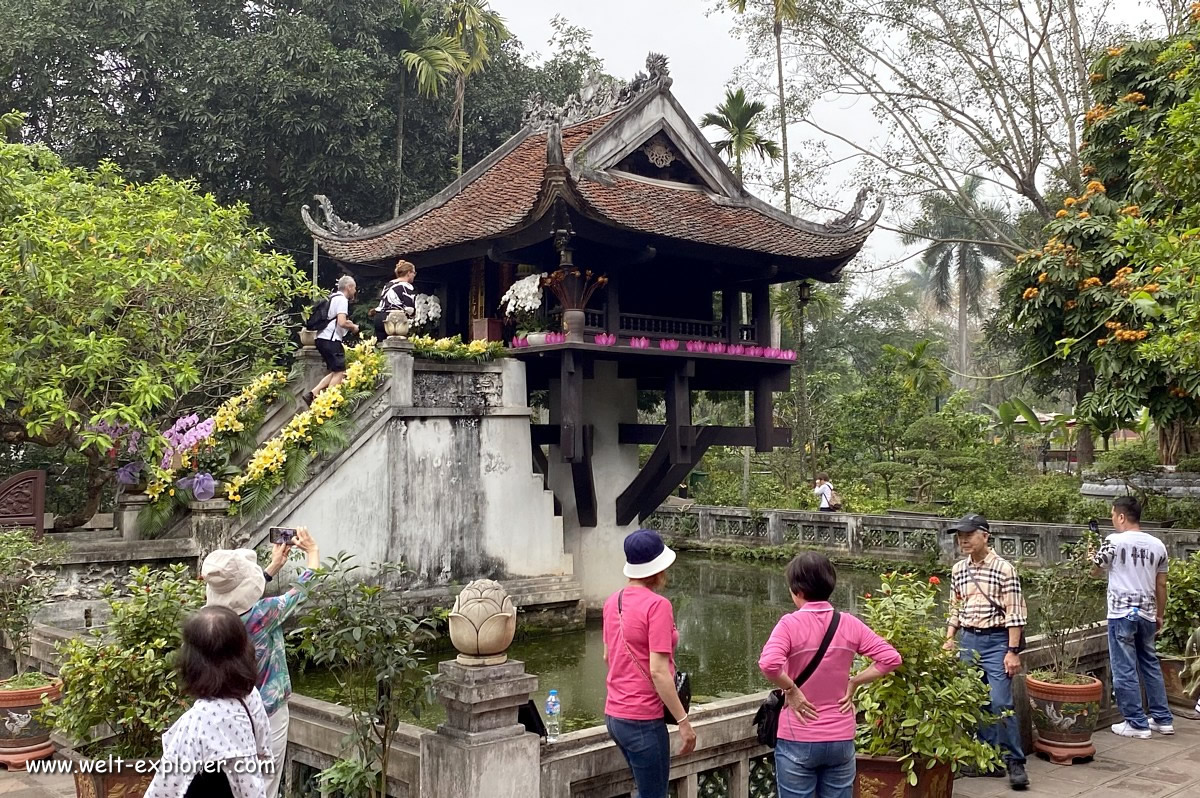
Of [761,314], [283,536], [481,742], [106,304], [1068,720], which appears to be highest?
[761,314]

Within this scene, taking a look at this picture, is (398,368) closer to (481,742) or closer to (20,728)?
(20,728)

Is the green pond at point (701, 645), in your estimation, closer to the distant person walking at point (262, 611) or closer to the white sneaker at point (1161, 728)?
the distant person walking at point (262, 611)

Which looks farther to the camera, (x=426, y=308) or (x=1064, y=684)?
(x=426, y=308)

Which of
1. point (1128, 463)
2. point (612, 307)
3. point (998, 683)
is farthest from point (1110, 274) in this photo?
point (998, 683)

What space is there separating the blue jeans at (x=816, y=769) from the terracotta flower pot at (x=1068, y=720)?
2.72 metres

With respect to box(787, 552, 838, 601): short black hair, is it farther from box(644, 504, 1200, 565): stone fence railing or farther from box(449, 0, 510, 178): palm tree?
box(449, 0, 510, 178): palm tree

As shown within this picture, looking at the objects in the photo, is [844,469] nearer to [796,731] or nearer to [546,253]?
[546,253]

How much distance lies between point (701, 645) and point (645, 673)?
841 cm

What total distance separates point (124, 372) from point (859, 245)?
955 cm

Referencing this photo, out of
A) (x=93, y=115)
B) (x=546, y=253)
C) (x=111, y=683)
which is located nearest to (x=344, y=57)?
(x=93, y=115)

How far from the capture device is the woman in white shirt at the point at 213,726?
9.55 ft

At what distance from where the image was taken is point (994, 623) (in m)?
5.52

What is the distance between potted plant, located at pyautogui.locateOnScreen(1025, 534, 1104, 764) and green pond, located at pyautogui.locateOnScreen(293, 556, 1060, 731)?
3.63 meters

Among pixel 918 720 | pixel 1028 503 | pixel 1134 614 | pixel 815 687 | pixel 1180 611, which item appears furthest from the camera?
pixel 1028 503
